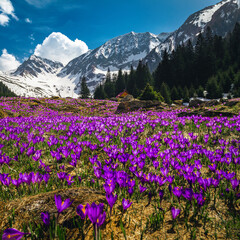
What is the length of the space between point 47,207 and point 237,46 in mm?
78240

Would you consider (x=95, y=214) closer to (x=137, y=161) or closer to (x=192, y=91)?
(x=137, y=161)


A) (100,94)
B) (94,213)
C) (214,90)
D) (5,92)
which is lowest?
(94,213)

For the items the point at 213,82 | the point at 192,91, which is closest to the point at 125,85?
the point at 192,91

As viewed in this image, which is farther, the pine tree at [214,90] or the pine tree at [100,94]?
the pine tree at [100,94]

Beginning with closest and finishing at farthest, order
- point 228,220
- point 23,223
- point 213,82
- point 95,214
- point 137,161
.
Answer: point 95,214
point 23,223
point 228,220
point 137,161
point 213,82

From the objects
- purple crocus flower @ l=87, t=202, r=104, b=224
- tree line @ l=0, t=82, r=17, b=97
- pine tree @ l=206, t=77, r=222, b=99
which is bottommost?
purple crocus flower @ l=87, t=202, r=104, b=224

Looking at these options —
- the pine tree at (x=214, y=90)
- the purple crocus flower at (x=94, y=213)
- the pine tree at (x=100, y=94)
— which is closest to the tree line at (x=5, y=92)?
the pine tree at (x=100, y=94)

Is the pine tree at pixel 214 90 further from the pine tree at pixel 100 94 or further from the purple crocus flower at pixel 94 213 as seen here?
the purple crocus flower at pixel 94 213

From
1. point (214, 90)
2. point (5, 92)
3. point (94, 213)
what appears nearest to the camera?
point (94, 213)

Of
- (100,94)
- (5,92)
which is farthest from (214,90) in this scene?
(5,92)

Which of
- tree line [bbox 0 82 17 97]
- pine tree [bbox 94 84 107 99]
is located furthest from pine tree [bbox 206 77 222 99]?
tree line [bbox 0 82 17 97]

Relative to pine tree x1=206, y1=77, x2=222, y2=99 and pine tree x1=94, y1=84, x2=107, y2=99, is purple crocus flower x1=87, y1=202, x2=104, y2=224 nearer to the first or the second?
pine tree x1=206, y1=77, x2=222, y2=99

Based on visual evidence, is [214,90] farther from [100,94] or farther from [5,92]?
[5,92]

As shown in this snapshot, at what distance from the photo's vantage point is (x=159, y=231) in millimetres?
1560
